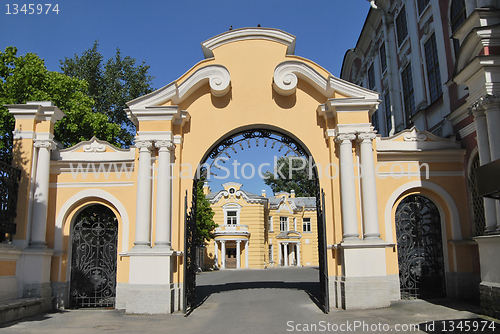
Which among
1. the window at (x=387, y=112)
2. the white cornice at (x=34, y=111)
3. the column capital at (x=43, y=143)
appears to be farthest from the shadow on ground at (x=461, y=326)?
the window at (x=387, y=112)

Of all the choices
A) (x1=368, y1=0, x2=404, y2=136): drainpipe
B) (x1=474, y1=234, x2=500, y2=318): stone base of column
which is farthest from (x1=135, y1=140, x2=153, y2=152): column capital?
(x1=368, y1=0, x2=404, y2=136): drainpipe

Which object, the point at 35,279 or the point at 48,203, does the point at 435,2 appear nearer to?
the point at 48,203

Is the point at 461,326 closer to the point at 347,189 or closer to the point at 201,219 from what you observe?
the point at 347,189

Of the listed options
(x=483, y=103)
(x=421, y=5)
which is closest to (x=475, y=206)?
(x=483, y=103)

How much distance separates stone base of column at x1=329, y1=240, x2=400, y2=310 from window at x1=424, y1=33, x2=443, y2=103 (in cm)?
648

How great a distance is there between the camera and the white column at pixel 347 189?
10.0 m

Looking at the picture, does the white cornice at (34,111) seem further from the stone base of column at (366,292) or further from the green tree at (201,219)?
the green tree at (201,219)

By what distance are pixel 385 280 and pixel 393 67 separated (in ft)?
35.6

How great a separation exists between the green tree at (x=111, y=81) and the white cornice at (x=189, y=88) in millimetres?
12905

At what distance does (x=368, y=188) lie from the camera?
10109 millimetres

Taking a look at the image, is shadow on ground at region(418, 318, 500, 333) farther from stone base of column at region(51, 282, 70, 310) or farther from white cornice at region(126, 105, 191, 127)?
stone base of column at region(51, 282, 70, 310)

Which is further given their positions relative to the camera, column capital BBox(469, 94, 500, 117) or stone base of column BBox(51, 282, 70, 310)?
stone base of column BBox(51, 282, 70, 310)

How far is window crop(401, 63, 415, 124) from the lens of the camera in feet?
53.2

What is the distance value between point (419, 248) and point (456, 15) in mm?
6839
